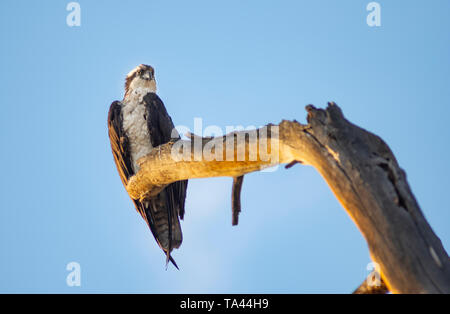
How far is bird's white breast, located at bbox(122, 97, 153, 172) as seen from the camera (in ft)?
18.4

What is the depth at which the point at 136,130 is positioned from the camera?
226 inches

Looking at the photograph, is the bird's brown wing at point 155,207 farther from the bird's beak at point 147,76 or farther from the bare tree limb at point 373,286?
the bare tree limb at point 373,286

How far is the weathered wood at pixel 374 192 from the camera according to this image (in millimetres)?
2309

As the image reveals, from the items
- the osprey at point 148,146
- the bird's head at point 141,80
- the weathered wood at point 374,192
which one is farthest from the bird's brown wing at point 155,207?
the weathered wood at point 374,192

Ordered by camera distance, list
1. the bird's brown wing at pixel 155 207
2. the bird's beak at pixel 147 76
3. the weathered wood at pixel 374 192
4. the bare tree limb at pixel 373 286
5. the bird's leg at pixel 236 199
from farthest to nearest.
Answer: the bird's beak at pixel 147 76
the bird's brown wing at pixel 155 207
the bird's leg at pixel 236 199
the bare tree limb at pixel 373 286
the weathered wood at pixel 374 192

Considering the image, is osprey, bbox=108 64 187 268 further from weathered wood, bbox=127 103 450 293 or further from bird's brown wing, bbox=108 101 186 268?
weathered wood, bbox=127 103 450 293

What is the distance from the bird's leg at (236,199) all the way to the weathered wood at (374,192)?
22.8 inches

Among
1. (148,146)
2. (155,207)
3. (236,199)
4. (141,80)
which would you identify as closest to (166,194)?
(155,207)

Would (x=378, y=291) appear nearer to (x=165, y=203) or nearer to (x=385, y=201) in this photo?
(x=385, y=201)

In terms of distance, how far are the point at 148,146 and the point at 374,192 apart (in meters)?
3.59

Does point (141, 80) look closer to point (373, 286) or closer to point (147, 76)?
point (147, 76)

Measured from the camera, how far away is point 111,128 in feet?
18.9

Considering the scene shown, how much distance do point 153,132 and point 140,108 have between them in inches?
24.6
